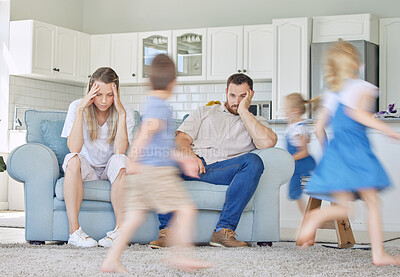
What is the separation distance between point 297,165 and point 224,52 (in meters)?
3.44

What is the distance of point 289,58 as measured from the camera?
659 cm

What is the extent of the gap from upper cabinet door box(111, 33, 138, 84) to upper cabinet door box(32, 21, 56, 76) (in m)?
0.83

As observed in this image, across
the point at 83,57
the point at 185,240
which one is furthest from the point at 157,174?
the point at 83,57

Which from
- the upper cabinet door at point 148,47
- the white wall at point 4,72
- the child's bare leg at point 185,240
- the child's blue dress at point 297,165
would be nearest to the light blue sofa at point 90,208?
the child's blue dress at point 297,165

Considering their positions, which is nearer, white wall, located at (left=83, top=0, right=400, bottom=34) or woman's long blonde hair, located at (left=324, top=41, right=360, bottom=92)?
woman's long blonde hair, located at (left=324, top=41, right=360, bottom=92)

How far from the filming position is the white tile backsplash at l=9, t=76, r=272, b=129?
6.79m

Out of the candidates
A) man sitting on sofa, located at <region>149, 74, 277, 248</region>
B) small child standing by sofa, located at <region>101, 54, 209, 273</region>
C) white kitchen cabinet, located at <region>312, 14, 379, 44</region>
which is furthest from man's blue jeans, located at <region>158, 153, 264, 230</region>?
white kitchen cabinet, located at <region>312, 14, 379, 44</region>

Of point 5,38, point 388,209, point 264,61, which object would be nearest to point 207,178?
point 388,209

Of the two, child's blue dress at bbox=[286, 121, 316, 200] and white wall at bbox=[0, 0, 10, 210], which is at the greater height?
white wall at bbox=[0, 0, 10, 210]

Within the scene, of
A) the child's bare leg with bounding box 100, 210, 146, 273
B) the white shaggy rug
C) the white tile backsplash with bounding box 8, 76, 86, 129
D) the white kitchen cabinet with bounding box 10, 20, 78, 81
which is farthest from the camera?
the white tile backsplash with bounding box 8, 76, 86, 129

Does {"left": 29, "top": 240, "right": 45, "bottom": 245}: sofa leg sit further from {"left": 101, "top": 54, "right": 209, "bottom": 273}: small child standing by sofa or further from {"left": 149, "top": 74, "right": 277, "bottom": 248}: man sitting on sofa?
{"left": 101, "top": 54, "right": 209, "bottom": 273}: small child standing by sofa

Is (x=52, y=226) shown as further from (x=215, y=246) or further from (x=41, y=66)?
(x=41, y=66)

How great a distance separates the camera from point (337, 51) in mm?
2564

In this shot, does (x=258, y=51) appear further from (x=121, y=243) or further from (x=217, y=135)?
(x=121, y=243)
